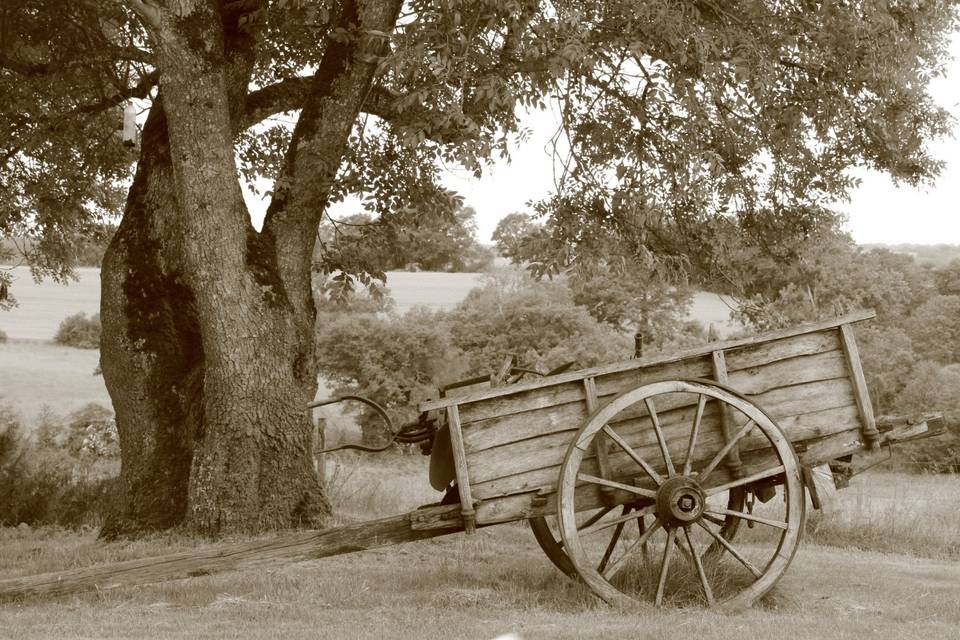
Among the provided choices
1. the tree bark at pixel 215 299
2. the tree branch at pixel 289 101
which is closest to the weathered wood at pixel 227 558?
the tree bark at pixel 215 299

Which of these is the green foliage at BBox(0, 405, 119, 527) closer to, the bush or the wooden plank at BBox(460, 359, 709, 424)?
the wooden plank at BBox(460, 359, 709, 424)

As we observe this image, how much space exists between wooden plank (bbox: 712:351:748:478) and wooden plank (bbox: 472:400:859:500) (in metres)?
0.06

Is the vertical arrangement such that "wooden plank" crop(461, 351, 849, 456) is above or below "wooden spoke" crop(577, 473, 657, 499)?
above

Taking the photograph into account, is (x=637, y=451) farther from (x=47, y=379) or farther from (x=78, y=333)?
(x=78, y=333)

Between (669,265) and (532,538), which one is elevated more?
(669,265)

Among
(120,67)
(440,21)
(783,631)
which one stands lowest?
(783,631)

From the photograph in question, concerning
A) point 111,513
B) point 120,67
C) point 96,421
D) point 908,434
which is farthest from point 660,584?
point 96,421

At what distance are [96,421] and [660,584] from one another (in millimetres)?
22440

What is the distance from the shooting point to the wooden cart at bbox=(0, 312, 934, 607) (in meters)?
5.34

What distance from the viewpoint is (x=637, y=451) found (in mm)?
5551

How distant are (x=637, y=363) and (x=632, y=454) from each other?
20.8 inches

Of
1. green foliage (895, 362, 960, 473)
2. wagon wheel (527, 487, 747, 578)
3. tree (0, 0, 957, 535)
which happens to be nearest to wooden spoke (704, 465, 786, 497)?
wagon wheel (527, 487, 747, 578)

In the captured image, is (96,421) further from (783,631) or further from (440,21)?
(783,631)

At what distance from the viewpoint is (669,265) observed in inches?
368
